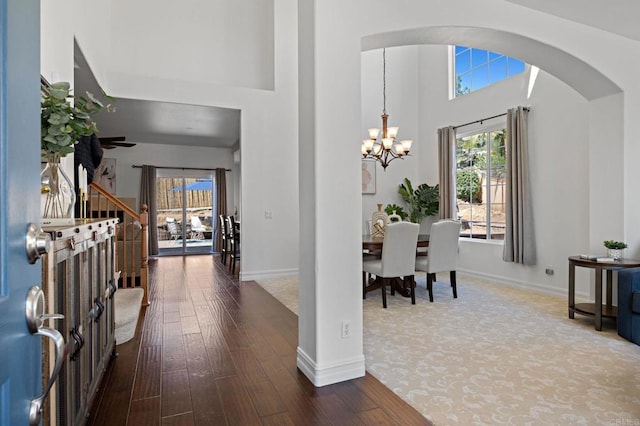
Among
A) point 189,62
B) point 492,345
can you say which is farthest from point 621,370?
point 189,62

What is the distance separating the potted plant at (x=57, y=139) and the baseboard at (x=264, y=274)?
4015 millimetres

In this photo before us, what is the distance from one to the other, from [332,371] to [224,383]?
0.71 metres

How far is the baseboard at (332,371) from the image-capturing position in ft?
7.63

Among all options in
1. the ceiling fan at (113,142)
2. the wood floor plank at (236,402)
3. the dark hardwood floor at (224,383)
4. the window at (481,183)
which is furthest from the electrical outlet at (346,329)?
the ceiling fan at (113,142)

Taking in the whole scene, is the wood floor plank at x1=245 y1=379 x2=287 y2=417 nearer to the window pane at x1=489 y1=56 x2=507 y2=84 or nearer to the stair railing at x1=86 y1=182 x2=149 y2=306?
the stair railing at x1=86 y1=182 x2=149 y2=306

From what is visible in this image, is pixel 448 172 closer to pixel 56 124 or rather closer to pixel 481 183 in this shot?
pixel 481 183

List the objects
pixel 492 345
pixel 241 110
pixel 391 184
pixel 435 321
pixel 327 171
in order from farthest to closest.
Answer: pixel 391 184, pixel 241 110, pixel 435 321, pixel 492 345, pixel 327 171

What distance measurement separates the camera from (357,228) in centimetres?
248

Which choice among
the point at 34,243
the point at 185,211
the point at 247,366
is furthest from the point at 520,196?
the point at 185,211

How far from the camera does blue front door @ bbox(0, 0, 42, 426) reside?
2.05ft

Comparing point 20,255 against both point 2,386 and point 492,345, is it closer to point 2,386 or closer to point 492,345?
point 2,386

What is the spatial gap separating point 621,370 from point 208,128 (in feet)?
23.7

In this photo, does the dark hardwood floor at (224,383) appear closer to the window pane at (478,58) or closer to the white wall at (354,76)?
the white wall at (354,76)

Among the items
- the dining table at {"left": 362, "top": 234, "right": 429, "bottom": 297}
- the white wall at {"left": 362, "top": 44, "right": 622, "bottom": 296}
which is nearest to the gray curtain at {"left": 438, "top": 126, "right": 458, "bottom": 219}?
the white wall at {"left": 362, "top": 44, "right": 622, "bottom": 296}
